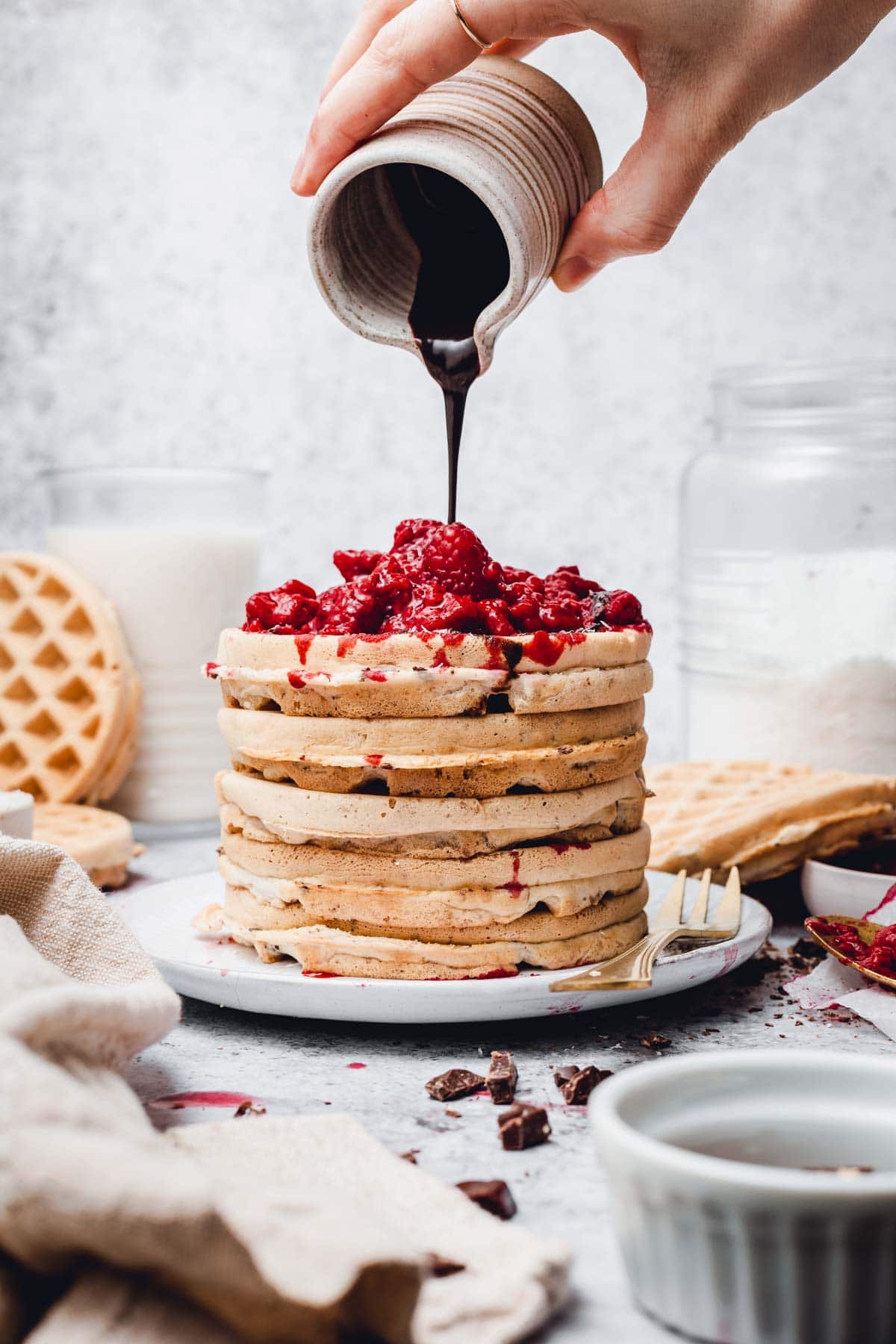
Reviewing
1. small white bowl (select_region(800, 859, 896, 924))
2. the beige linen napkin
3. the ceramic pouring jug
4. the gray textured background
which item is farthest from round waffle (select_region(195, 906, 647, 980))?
the gray textured background

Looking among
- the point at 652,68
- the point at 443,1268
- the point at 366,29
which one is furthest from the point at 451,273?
the point at 443,1268

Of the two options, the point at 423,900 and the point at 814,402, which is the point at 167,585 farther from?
the point at 423,900

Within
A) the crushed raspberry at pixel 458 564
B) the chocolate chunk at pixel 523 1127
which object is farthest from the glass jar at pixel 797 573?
the chocolate chunk at pixel 523 1127

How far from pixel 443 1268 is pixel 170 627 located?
2.45 m

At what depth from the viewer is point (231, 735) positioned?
1.92 meters

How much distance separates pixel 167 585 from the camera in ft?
11.0

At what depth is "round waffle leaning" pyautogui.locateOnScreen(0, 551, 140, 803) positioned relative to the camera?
3.19m

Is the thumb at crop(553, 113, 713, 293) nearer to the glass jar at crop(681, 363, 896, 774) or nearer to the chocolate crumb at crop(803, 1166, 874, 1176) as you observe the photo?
the glass jar at crop(681, 363, 896, 774)

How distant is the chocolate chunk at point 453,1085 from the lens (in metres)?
1.56

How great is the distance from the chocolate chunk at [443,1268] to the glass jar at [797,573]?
87.6 inches

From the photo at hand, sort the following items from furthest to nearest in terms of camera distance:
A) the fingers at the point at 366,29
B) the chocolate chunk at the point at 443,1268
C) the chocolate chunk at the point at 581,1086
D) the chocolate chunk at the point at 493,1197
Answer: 1. the fingers at the point at 366,29
2. the chocolate chunk at the point at 581,1086
3. the chocolate chunk at the point at 493,1197
4. the chocolate chunk at the point at 443,1268

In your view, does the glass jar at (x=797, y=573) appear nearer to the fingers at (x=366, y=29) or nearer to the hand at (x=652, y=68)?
the hand at (x=652, y=68)

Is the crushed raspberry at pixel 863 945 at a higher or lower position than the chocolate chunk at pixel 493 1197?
higher

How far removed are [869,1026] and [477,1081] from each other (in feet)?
2.08
